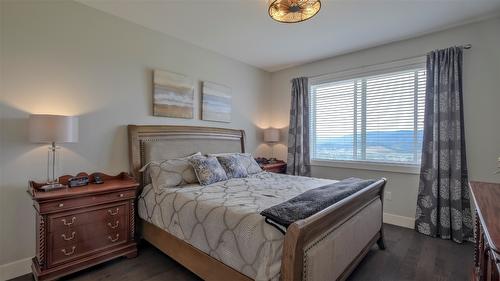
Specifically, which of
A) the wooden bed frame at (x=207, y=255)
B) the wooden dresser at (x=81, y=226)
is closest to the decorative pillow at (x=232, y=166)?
the wooden bed frame at (x=207, y=255)

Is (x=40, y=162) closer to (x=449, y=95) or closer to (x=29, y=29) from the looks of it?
(x=29, y=29)

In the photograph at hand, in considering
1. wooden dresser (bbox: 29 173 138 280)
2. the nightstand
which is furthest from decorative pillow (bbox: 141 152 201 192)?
the nightstand

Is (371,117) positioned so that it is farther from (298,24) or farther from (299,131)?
(298,24)

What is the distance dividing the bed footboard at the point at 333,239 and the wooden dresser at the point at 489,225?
0.73 metres

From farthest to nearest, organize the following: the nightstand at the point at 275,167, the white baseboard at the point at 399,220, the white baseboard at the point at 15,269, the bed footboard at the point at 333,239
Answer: the nightstand at the point at 275,167 < the white baseboard at the point at 399,220 < the white baseboard at the point at 15,269 < the bed footboard at the point at 333,239

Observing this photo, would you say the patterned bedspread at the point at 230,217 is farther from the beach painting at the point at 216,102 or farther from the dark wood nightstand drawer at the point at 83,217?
the beach painting at the point at 216,102

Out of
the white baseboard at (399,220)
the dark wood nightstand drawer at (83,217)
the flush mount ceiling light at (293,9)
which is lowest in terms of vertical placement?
the white baseboard at (399,220)

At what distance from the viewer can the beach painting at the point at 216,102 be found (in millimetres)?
3721

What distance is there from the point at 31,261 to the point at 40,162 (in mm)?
912

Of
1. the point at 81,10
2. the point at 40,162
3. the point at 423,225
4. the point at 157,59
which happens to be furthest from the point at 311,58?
the point at 40,162

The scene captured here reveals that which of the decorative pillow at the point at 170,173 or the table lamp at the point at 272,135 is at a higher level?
the table lamp at the point at 272,135

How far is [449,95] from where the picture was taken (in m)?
2.93

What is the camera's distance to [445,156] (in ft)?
9.64

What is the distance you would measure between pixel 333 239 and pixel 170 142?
2.32 m
